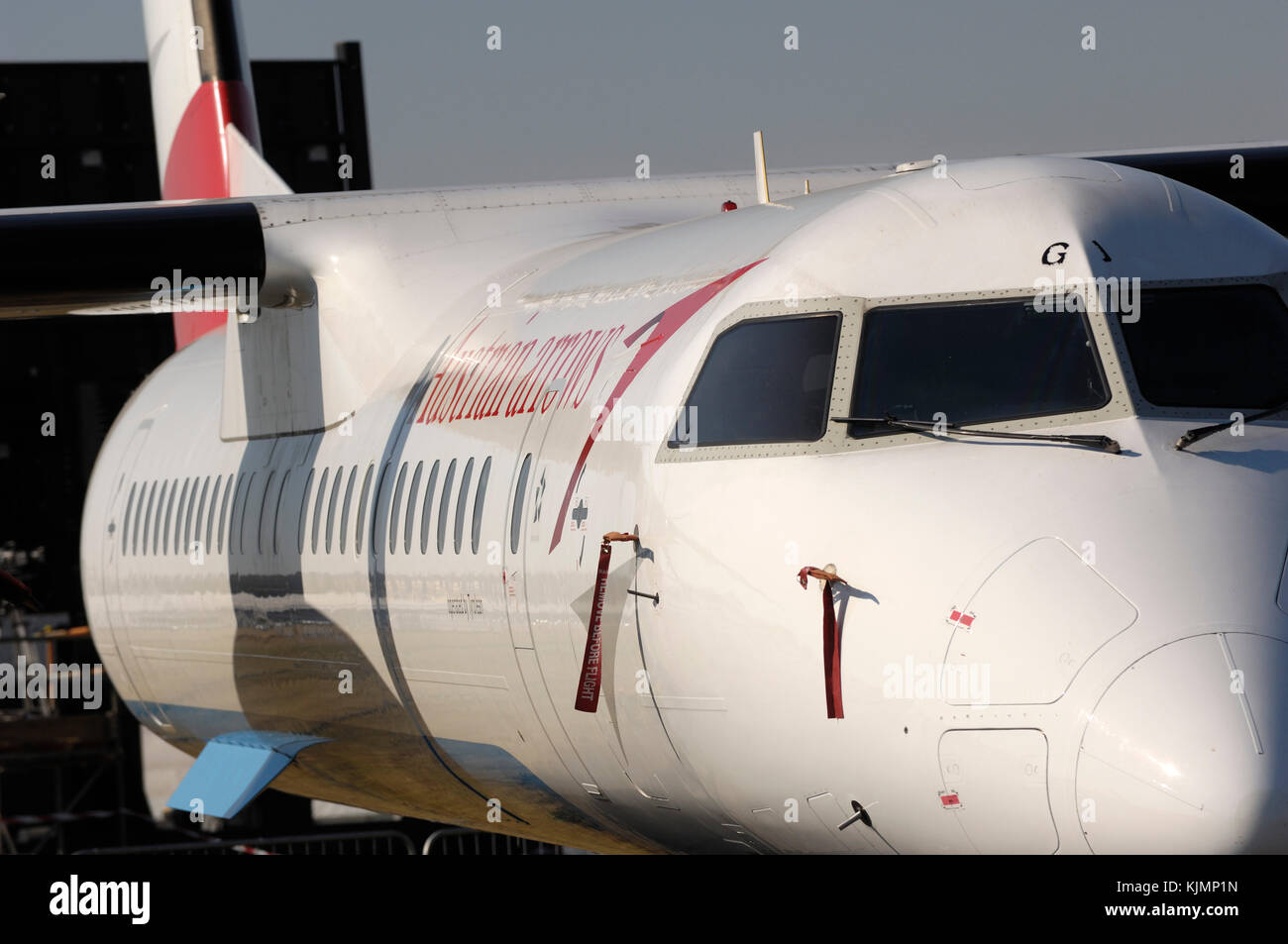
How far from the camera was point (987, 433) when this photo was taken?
6258mm

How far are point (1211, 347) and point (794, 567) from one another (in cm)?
167

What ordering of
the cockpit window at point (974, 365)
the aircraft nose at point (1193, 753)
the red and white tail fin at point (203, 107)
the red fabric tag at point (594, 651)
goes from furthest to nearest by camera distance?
the red and white tail fin at point (203, 107)
the red fabric tag at point (594, 651)
the cockpit window at point (974, 365)
the aircraft nose at point (1193, 753)

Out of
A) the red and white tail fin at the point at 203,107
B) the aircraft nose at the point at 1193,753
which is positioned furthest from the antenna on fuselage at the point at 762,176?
the red and white tail fin at the point at 203,107

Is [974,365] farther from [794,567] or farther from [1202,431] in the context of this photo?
[794,567]

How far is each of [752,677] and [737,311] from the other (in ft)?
4.73

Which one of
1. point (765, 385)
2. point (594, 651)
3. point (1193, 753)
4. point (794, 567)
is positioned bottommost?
point (594, 651)

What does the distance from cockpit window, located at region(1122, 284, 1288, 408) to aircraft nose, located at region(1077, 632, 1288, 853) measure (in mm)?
1270

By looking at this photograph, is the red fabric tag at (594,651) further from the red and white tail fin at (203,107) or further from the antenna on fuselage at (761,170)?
the red and white tail fin at (203,107)

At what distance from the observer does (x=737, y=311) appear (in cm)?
709

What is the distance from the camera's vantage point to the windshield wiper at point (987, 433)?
240 inches

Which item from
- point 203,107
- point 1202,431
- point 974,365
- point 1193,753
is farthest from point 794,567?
point 203,107

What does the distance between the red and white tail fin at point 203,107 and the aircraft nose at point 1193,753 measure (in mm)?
12127

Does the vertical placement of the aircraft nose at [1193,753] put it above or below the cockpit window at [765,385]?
below

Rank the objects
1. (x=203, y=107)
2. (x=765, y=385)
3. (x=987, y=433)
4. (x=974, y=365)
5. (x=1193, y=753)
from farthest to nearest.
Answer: (x=203, y=107) → (x=765, y=385) → (x=974, y=365) → (x=987, y=433) → (x=1193, y=753)
